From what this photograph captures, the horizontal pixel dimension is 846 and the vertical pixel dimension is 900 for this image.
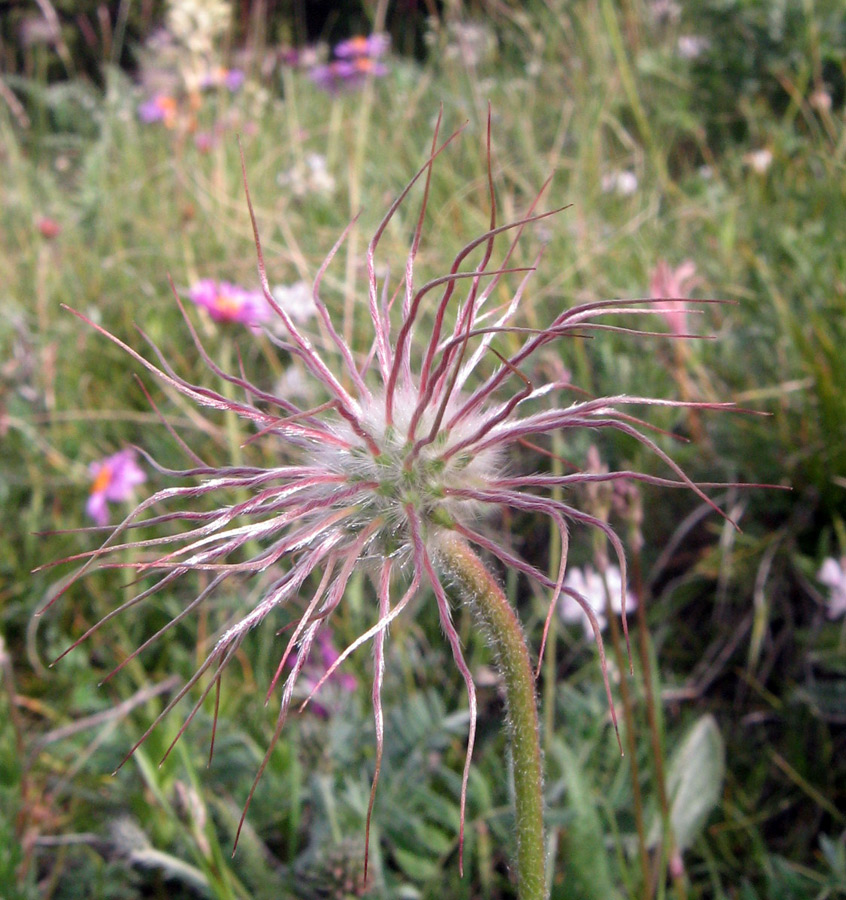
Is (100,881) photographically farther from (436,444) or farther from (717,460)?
(717,460)

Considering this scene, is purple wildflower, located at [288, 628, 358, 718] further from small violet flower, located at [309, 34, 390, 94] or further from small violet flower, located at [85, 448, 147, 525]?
small violet flower, located at [309, 34, 390, 94]

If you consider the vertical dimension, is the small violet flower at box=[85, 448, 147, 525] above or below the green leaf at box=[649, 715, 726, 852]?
above

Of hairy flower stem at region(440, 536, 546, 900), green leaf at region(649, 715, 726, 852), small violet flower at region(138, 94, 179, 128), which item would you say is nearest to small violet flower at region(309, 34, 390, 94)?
small violet flower at region(138, 94, 179, 128)

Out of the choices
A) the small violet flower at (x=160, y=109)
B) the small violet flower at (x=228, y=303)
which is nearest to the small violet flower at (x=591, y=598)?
the small violet flower at (x=228, y=303)

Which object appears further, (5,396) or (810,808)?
(5,396)

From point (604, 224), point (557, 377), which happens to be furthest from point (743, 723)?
point (604, 224)

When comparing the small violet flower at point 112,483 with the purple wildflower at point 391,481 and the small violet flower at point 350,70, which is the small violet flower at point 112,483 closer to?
the purple wildflower at point 391,481
